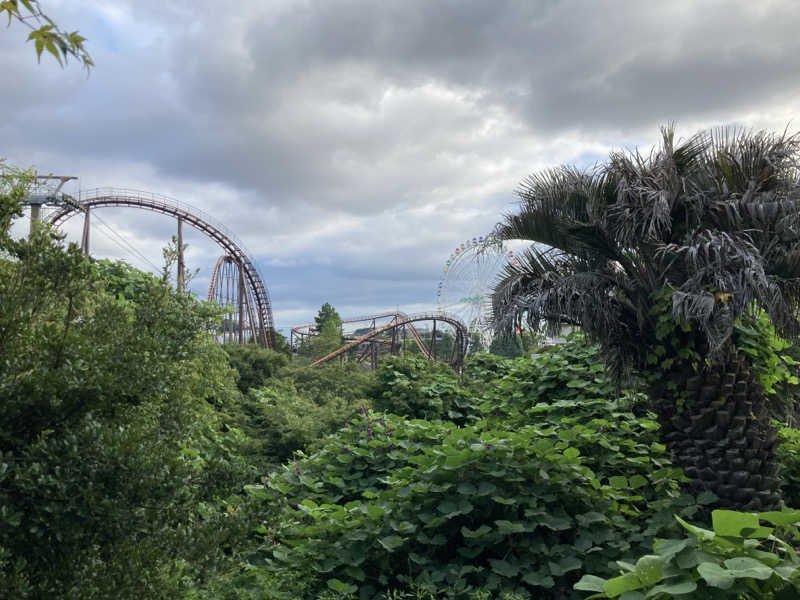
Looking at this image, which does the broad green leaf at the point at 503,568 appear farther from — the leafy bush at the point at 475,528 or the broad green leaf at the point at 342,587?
the broad green leaf at the point at 342,587

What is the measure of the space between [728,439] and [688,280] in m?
1.48

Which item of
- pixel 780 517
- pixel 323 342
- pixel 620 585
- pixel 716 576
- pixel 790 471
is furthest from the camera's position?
pixel 323 342

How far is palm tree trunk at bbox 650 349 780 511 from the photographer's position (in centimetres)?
549

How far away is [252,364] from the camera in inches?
645

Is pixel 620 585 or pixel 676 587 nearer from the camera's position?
pixel 676 587

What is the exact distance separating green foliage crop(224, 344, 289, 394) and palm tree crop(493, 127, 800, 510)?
34.7 ft

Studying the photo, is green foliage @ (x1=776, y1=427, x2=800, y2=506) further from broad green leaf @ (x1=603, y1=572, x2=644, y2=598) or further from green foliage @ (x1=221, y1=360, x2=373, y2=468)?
broad green leaf @ (x1=603, y1=572, x2=644, y2=598)

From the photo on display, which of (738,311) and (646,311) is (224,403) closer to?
(646,311)

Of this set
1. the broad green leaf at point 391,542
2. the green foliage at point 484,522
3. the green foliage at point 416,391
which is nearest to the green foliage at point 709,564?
the green foliage at point 484,522

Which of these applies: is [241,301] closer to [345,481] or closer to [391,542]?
[345,481]

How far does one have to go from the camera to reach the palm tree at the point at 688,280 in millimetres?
5348

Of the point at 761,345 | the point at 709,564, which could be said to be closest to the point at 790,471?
the point at 761,345

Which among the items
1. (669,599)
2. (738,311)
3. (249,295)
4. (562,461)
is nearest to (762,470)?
(738,311)

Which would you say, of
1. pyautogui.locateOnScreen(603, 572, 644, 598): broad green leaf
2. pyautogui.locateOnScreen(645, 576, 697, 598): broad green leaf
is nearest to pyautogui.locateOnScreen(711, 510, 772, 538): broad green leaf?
pyautogui.locateOnScreen(645, 576, 697, 598): broad green leaf
